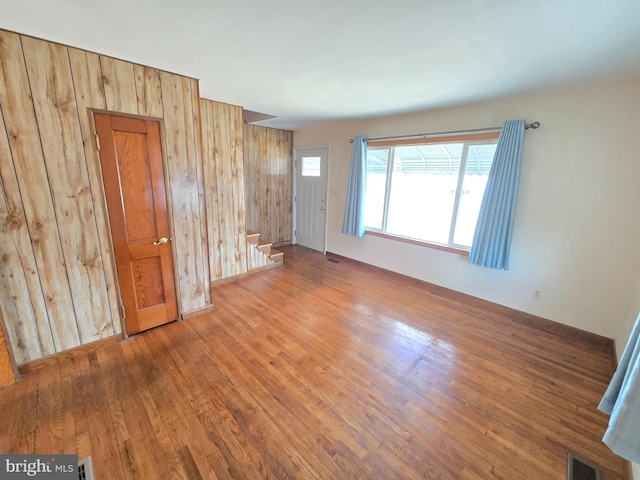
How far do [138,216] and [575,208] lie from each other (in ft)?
14.2

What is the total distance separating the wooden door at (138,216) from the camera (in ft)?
7.18

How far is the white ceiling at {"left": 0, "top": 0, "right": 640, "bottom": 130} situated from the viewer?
4.61ft

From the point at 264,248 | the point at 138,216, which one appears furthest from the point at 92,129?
the point at 264,248

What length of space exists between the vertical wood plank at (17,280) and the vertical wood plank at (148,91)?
880mm

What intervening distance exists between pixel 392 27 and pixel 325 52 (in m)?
0.54

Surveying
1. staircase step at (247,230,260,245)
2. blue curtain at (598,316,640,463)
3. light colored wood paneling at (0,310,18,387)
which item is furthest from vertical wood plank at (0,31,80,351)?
blue curtain at (598,316,640,463)

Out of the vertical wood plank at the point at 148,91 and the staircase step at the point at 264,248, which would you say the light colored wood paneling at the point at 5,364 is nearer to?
the vertical wood plank at the point at 148,91

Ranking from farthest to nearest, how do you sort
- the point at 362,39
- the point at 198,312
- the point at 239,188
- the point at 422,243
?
the point at 422,243
the point at 239,188
the point at 198,312
the point at 362,39

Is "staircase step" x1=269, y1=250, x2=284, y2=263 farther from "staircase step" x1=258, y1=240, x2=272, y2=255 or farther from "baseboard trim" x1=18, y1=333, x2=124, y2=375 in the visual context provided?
"baseboard trim" x1=18, y1=333, x2=124, y2=375

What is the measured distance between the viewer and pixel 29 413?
5.45 feet

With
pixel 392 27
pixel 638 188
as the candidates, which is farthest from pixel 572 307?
pixel 392 27

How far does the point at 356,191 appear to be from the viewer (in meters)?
4.35

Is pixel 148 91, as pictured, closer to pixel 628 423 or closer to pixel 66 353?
pixel 66 353

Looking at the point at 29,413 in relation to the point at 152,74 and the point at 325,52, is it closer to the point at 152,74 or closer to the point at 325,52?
the point at 152,74
